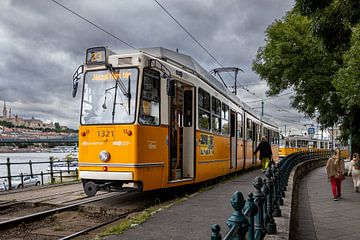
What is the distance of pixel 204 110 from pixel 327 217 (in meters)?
4.25

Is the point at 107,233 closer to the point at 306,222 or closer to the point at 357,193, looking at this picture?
the point at 306,222

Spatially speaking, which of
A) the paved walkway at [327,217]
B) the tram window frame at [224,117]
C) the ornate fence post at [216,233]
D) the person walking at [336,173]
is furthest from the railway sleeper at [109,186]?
the person walking at [336,173]

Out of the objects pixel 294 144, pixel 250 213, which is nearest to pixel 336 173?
pixel 250 213

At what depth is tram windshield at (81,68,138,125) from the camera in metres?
8.74

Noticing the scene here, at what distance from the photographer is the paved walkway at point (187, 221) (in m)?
5.71

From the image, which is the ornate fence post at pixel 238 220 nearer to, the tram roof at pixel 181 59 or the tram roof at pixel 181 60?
the tram roof at pixel 181 60

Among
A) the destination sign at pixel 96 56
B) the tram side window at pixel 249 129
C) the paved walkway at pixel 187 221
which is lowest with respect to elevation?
the paved walkway at pixel 187 221

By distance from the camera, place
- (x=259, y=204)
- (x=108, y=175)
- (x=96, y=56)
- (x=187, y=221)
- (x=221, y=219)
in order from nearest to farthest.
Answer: (x=259, y=204) < (x=187, y=221) < (x=221, y=219) < (x=108, y=175) < (x=96, y=56)

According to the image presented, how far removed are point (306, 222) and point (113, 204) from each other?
4434 mm

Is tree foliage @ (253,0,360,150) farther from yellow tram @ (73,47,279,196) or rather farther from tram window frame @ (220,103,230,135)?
yellow tram @ (73,47,279,196)

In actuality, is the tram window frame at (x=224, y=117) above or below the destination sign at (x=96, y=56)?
below

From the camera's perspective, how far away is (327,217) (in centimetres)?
948

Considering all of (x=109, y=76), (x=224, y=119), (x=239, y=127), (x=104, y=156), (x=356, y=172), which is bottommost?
(x=356, y=172)

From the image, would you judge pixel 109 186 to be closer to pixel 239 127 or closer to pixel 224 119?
pixel 224 119
